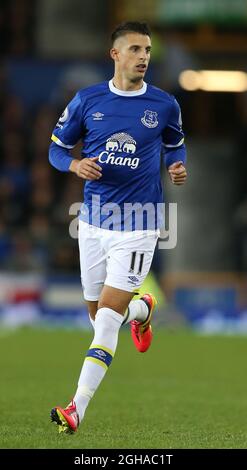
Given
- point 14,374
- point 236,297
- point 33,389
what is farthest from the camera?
point 236,297

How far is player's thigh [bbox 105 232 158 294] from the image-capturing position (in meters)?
8.14

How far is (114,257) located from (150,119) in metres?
0.95

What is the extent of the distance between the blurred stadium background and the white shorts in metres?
11.3

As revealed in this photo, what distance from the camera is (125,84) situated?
27.3 ft

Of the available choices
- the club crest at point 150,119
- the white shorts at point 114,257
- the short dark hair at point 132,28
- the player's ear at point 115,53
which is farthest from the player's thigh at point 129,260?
the short dark hair at point 132,28

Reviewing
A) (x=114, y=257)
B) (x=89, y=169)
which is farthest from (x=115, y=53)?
(x=114, y=257)

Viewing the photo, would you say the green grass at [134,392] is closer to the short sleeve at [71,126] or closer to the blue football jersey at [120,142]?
the blue football jersey at [120,142]

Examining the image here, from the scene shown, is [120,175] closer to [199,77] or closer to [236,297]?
[236,297]

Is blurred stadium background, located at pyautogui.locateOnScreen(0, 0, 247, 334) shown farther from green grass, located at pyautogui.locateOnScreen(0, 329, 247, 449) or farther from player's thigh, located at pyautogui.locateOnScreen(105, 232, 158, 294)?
player's thigh, located at pyautogui.locateOnScreen(105, 232, 158, 294)

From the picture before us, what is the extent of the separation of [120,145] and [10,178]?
1402 cm

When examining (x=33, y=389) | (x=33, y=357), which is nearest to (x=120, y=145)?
(x=33, y=389)

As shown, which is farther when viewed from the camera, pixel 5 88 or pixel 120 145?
pixel 5 88

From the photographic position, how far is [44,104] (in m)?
22.4
